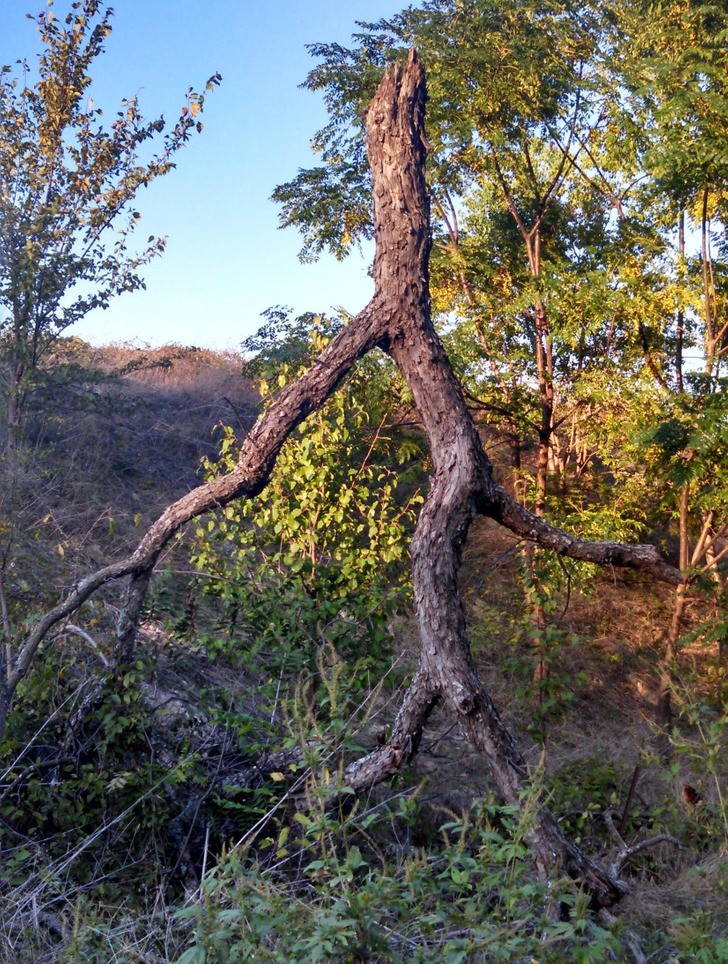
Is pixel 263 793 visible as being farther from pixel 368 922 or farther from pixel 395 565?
pixel 395 565

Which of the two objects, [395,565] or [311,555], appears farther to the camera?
[395,565]

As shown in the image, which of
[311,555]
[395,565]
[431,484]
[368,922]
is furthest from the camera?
[395,565]

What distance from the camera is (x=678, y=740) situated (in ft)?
16.3

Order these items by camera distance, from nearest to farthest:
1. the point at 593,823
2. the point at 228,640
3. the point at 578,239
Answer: the point at 228,640 → the point at 593,823 → the point at 578,239

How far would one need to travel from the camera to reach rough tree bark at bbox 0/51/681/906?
13.7 feet

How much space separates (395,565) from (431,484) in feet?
11.2

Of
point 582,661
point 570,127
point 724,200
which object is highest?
point 570,127

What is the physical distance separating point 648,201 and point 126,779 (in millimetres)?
8782

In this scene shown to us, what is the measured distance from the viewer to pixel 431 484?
4.49 m

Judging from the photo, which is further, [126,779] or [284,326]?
[284,326]

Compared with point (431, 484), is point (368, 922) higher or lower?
lower

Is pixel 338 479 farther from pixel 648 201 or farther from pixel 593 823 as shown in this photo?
pixel 648 201

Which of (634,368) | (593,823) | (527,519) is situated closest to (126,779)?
(527,519)

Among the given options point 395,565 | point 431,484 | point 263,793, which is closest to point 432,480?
point 431,484
